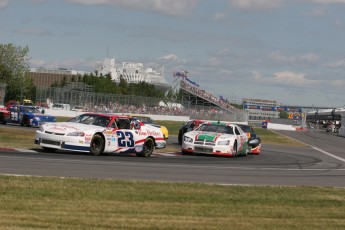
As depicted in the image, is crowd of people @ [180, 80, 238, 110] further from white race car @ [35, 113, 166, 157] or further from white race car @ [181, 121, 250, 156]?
white race car @ [35, 113, 166, 157]

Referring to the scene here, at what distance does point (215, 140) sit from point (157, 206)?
52.6ft

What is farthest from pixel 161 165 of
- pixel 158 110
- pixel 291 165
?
pixel 158 110

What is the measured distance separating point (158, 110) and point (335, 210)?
Answer: 288ft

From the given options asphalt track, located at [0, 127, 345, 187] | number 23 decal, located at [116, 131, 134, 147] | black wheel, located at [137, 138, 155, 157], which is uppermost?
number 23 decal, located at [116, 131, 134, 147]

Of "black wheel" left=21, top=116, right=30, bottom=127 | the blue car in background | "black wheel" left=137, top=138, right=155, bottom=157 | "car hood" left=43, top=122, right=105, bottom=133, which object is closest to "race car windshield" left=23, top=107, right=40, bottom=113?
the blue car in background

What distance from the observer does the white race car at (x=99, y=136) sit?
21500 millimetres

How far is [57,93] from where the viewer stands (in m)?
82.7

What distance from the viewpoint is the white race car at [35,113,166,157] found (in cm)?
2150

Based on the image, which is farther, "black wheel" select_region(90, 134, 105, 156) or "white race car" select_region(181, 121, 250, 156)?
"white race car" select_region(181, 121, 250, 156)

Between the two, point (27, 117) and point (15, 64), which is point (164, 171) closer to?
point (27, 117)

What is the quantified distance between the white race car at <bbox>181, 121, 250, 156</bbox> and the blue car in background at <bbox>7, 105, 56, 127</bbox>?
20.2 metres

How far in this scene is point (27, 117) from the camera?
151 feet

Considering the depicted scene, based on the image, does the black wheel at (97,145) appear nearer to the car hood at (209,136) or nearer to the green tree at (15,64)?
the car hood at (209,136)

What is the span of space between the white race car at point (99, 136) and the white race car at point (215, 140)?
2.08 meters
